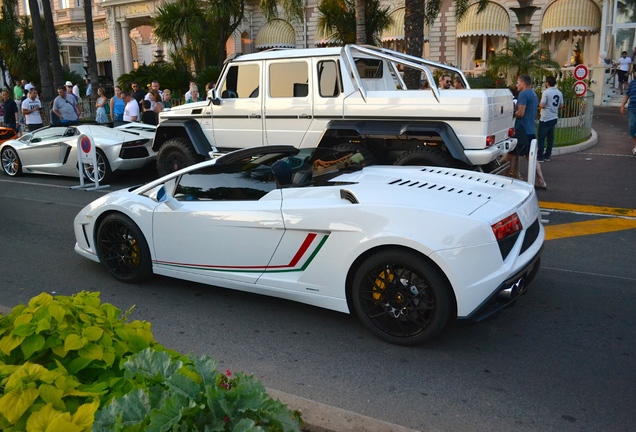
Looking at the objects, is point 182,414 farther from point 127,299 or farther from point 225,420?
point 127,299

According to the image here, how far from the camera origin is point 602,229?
25.9 feet

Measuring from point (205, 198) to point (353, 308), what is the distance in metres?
1.73

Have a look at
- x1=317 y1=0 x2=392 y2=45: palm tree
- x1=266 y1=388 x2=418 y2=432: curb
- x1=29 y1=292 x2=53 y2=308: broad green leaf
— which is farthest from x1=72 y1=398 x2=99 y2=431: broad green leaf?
x1=317 y1=0 x2=392 y2=45: palm tree

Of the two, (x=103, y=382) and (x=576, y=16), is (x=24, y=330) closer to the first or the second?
(x=103, y=382)

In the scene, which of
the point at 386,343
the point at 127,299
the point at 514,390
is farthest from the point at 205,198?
the point at 514,390

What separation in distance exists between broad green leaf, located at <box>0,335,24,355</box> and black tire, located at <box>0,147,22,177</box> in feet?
40.0

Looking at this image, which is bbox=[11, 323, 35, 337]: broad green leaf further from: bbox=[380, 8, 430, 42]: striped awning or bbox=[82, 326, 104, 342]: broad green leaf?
bbox=[380, 8, 430, 42]: striped awning

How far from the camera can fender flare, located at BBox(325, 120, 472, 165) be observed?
27.3 feet

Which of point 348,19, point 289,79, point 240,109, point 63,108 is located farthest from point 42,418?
point 348,19

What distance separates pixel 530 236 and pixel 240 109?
6.48 meters

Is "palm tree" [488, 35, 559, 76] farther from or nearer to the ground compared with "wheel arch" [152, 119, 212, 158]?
farther from the ground

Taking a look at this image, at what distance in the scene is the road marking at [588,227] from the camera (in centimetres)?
768

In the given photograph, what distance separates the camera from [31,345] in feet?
7.64

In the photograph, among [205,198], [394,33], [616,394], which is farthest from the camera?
[394,33]
